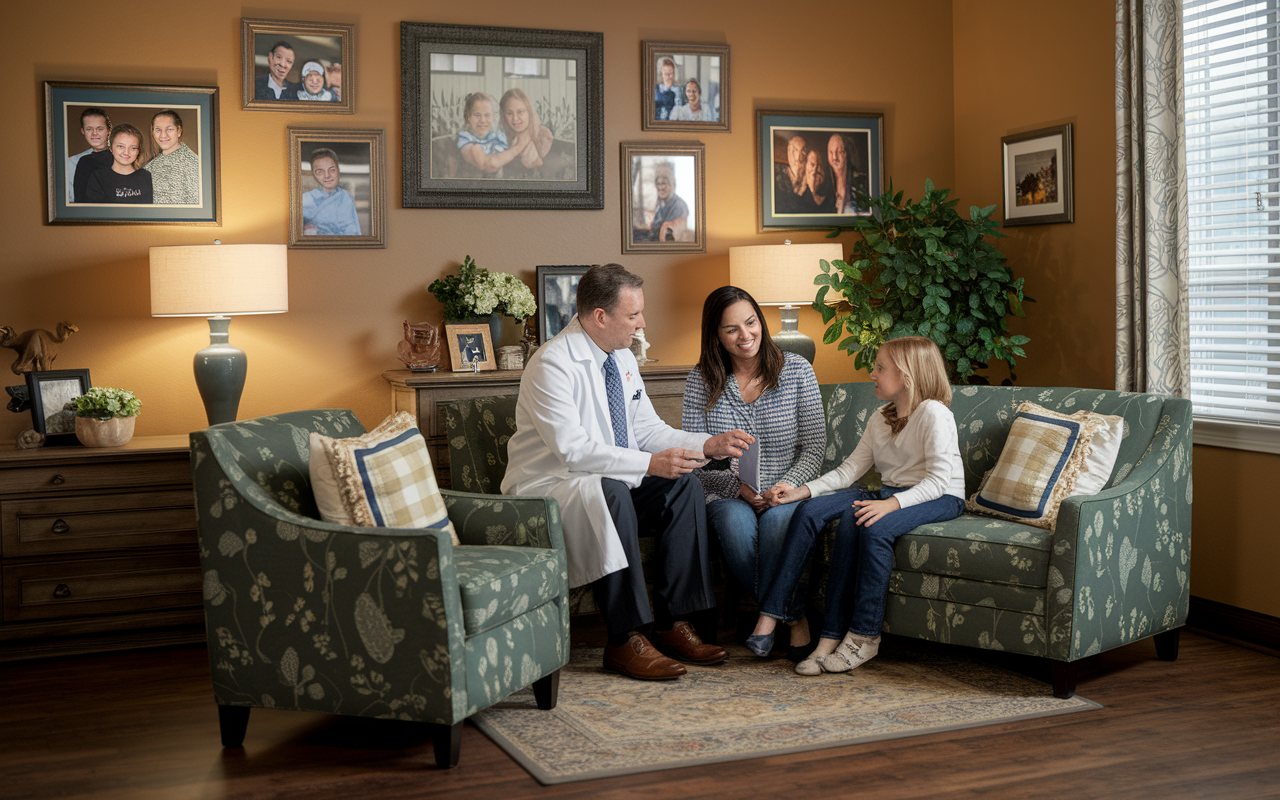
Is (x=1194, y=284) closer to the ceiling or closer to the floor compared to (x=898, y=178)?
closer to the floor

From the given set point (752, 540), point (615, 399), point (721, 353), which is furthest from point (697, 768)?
point (721, 353)

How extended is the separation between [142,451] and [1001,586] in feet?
9.90

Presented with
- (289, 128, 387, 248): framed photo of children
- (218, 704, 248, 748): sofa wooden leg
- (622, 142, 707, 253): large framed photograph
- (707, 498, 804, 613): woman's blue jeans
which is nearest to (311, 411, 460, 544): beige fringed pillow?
(218, 704, 248, 748): sofa wooden leg

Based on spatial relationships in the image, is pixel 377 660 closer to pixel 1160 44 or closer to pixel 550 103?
pixel 550 103

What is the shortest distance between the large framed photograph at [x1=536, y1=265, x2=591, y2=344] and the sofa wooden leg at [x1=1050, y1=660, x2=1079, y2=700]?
8.50 feet

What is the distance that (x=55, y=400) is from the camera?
4266mm

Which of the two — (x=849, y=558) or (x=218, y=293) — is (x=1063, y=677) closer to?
(x=849, y=558)

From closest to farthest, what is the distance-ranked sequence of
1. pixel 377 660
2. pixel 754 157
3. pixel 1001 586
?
1. pixel 377 660
2. pixel 1001 586
3. pixel 754 157

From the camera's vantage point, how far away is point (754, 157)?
17.6 feet

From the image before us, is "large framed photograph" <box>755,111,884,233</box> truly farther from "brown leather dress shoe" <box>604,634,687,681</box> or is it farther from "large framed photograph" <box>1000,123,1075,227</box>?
"brown leather dress shoe" <box>604,634,687,681</box>

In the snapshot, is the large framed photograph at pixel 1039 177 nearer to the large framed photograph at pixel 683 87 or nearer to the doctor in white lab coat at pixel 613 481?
the large framed photograph at pixel 683 87

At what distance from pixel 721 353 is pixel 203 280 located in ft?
6.44

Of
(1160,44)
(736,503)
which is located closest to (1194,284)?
(1160,44)

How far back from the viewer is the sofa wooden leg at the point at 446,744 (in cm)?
287
